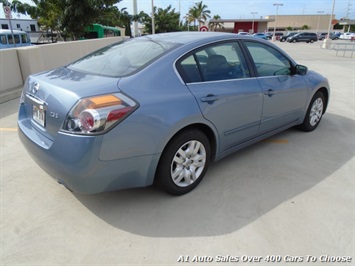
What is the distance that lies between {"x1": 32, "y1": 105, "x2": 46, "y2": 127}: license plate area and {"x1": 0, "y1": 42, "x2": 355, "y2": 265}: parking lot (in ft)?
2.71

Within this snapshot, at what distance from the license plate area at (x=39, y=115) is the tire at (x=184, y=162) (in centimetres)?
110

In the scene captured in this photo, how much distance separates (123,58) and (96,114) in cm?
101

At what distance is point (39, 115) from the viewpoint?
8.83 ft

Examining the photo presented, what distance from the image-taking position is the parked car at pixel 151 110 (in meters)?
2.34

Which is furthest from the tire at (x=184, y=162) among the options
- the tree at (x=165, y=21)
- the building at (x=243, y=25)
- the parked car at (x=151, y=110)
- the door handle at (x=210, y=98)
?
the building at (x=243, y=25)

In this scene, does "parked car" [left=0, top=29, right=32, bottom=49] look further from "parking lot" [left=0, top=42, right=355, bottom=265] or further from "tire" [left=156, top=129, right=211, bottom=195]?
"tire" [left=156, top=129, right=211, bottom=195]

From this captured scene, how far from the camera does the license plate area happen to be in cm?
260

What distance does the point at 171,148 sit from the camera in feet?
8.93

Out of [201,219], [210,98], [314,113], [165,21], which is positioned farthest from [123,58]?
[165,21]

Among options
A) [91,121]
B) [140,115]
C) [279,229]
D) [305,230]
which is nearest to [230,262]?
[279,229]

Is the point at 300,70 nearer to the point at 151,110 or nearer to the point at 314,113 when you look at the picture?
the point at 314,113

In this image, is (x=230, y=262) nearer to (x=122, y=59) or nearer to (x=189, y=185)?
(x=189, y=185)

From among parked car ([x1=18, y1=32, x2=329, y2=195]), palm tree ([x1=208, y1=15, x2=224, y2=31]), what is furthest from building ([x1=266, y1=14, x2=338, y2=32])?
parked car ([x1=18, y1=32, x2=329, y2=195])

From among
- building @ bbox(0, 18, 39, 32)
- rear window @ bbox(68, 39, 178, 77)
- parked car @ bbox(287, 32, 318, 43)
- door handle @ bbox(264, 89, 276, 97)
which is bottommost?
parked car @ bbox(287, 32, 318, 43)
